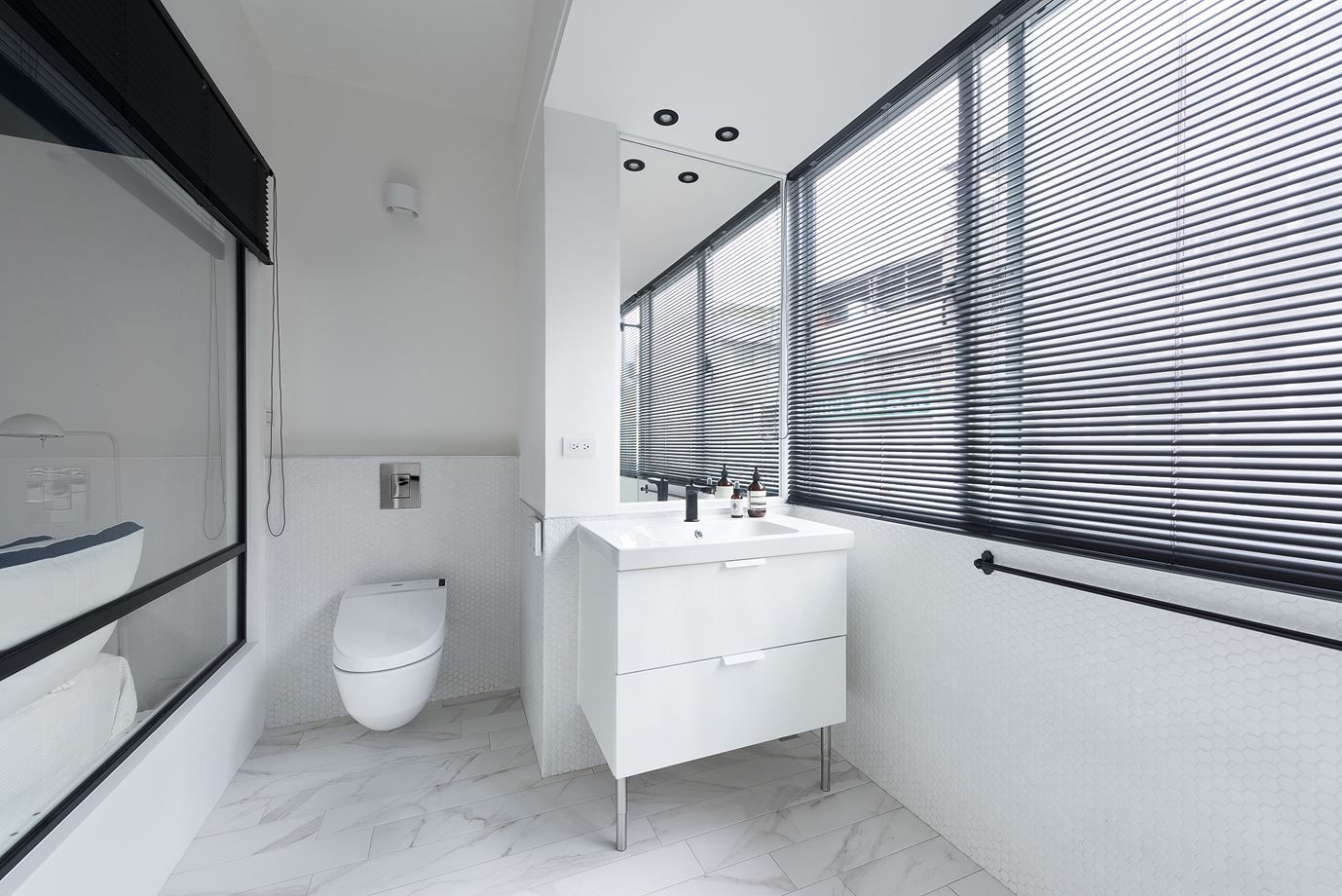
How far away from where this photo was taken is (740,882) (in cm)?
148

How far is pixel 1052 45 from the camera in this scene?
4.60 feet

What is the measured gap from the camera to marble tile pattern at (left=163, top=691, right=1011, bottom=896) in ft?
4.83

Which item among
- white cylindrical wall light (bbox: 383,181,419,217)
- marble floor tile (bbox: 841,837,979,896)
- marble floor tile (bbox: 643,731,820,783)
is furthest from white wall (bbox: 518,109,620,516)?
marble floor tile (bbox: 841,837,979,896)

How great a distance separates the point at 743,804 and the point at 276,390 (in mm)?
2488

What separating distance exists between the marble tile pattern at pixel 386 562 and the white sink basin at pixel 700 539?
0.85m

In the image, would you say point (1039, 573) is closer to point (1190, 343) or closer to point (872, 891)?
point (1190, 343)

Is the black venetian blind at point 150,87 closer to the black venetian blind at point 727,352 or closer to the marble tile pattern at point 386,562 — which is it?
the marble tile pattern at point 386,562

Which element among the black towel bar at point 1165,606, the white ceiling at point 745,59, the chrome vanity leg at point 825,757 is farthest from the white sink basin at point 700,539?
the white ceiling at point 745,59

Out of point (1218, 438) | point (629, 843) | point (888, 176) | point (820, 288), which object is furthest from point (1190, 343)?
point (629, 843)

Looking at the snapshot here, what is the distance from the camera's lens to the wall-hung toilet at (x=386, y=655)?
1.87m

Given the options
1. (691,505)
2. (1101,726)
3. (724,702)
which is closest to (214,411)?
(691,505)

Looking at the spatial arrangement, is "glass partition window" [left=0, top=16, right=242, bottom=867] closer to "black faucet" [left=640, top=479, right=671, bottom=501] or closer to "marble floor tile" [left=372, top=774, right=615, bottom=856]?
"marble floor tile" [left=372, top=774, right=615, bottom=856]

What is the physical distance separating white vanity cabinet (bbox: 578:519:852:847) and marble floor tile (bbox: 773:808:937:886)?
0.22m

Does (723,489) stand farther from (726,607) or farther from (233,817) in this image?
(233,817)
